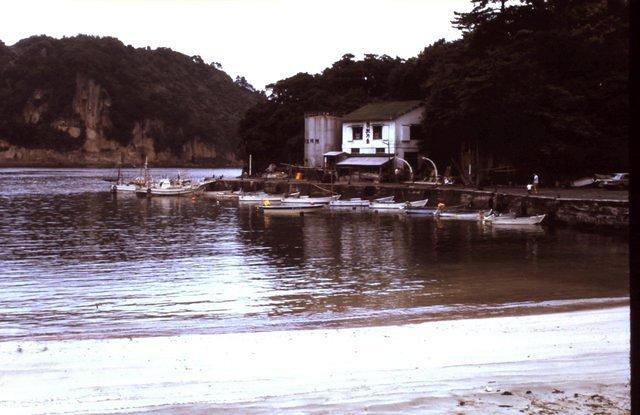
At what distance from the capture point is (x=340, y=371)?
30.3 feet

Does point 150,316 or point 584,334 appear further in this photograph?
point 150,316

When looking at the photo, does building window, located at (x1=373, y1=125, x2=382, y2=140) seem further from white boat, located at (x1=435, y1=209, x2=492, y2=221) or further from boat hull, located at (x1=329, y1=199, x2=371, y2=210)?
white boat, located at (x1=435, y1=209, x2=492, y2=221)

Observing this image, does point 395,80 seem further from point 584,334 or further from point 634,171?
point 634,171

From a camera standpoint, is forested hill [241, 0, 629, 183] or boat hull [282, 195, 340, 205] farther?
boat hull [282, 195, 340, 205]

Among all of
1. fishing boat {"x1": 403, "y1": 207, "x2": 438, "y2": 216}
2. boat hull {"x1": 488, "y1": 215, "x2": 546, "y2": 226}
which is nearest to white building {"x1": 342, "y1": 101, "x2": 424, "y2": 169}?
fishing boat {"x1": 403, "y1": 207, "x2": 438, "y2": 216}

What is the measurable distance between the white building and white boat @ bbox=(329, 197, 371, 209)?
11.4 m

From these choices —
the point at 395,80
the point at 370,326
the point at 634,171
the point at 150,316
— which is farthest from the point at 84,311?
the point at 395,80

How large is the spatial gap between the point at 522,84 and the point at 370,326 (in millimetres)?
36260

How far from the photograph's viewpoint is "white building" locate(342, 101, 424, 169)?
61.3 metres

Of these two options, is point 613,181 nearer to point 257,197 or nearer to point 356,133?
point 356,133

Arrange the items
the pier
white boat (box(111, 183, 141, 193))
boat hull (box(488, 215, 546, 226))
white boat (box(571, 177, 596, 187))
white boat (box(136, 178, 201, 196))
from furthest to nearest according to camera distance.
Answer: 1. white boat (box(111, 183, 141, 193))
2. white boat (box(136, 178, 201, 196))
3. white boat (box(571, 177, 596, 187))
4. boat hull (box(488, 215, 546, 226))
5. the pier

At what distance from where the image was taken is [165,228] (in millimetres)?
39812

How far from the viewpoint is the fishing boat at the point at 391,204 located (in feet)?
156

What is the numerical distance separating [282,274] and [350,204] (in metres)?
30.1
